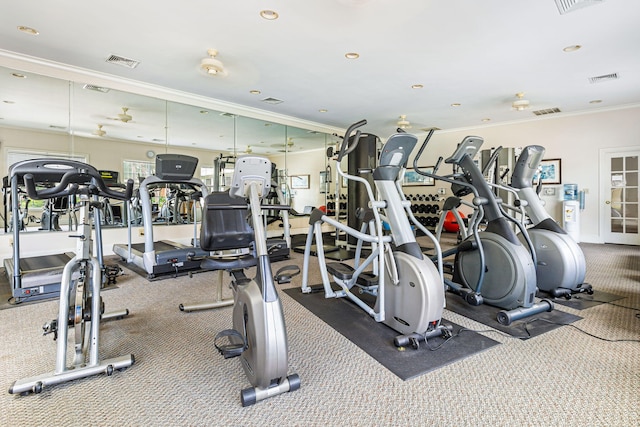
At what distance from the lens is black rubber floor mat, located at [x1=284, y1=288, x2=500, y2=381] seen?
202cm

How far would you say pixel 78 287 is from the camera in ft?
6.27

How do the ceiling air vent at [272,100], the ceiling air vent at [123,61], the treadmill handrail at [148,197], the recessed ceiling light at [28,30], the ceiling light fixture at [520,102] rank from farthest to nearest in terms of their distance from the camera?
the ceiling air vent at [272,100] → the ceiling light fixture at [520,102] → the ceiling air vent at [123,61] → the recessed ceiling light at [28,30] → the treadmill handrail at [148,197]

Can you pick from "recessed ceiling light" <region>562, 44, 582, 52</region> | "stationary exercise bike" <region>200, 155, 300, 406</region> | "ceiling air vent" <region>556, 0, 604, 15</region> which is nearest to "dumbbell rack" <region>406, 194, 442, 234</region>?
"recessed ceiling light" <region>562, 44, 582, 52</region>

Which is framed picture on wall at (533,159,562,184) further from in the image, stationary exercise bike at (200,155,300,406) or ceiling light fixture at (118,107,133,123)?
ceiling light fixture at (118,107,133,123)

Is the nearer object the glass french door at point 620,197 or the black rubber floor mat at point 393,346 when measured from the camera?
the black rubber floor mat at point 393,346

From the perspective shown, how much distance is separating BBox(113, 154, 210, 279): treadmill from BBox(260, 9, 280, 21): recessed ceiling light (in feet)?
5.37

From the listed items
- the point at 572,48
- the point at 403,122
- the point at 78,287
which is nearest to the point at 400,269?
the point at 78,287

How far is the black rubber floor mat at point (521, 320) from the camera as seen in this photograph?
8.17 feet

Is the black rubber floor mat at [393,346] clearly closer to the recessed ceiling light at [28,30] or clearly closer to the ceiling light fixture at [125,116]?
the recessed ceiling light at [28,30]

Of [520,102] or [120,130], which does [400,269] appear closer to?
[520,102]

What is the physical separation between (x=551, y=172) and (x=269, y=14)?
734 cm

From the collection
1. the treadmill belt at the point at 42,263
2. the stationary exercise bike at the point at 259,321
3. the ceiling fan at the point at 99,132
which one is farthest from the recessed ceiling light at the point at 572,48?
the ceiling fan at the point at 99,132

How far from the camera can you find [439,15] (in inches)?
132

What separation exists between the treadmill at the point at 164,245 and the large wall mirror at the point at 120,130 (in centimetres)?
211
